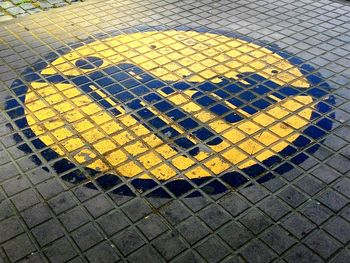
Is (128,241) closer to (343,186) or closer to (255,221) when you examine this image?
(255,221)

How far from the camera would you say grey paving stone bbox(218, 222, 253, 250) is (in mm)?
2643

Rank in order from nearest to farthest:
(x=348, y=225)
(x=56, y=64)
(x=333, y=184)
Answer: (x=348, y=225), (x=333, y=184), (x=56, y=64)

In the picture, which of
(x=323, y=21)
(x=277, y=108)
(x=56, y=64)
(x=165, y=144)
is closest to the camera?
(x=165, y=144)

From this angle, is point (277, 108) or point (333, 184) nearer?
point (333, 184)

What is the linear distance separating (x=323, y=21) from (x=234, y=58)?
1.84m

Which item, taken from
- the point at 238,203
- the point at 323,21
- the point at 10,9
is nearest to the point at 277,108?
the point at 238,203

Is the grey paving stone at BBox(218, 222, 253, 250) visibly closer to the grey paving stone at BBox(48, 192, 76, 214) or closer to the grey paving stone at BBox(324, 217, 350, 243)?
the grey paving stone at BBox(324, 217, 350, 243)

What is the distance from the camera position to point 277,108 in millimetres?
3900

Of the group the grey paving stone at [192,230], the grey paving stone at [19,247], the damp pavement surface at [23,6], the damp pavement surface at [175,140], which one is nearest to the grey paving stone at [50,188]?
the damp pavement surface at [175,140]

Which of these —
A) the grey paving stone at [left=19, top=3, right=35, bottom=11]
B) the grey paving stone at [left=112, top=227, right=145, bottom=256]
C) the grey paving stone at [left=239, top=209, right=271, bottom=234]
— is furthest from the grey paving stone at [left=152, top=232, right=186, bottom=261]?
the grey paving stone at [left=19, top=3, right=35, bottom=11]

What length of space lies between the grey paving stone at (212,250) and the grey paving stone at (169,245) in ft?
0.42

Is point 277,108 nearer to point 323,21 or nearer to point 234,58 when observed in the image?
point 234,58

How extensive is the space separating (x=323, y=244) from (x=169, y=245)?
3.43ft

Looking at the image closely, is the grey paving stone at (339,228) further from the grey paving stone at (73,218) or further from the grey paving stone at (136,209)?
the grey paving stone at (73,218)
